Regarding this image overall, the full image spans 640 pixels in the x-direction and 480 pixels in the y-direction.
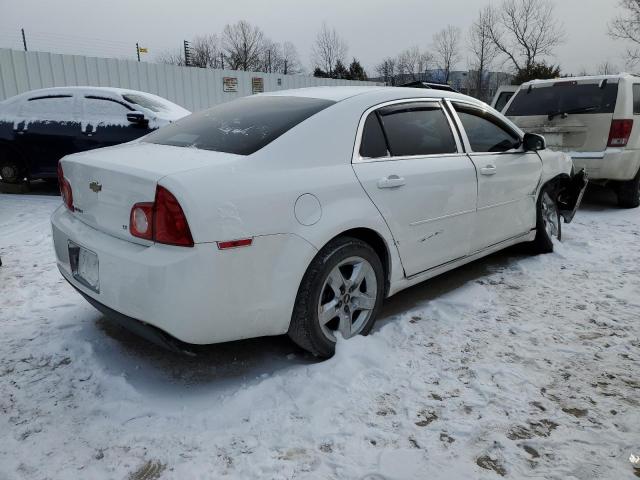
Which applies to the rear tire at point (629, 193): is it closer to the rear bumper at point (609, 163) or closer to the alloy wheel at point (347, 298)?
the rear bumper at point (609, 163)

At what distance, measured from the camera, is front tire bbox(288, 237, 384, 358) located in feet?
8.44

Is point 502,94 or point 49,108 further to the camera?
point 502,94

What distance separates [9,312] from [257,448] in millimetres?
2351

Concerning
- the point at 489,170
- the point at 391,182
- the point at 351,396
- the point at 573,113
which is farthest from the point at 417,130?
the point at 573,113

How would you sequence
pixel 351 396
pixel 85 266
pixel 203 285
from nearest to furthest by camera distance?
pixel 203 285 < pixel 351 396 < pixel 85 266

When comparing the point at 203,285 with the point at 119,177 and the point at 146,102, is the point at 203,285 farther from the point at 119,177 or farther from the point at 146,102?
the point at 146,102

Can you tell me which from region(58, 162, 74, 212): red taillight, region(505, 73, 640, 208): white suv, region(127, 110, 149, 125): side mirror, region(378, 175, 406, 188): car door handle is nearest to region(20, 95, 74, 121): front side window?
region(127, 110, 149, 125): side mirror

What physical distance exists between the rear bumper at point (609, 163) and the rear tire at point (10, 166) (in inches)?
→ 314

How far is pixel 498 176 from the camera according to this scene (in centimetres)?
385

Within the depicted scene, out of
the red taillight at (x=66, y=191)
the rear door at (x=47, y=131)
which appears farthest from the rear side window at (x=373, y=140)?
the rear door at (x=47, y=131)

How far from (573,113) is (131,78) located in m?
10.5

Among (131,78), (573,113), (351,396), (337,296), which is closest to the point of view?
(351,396)

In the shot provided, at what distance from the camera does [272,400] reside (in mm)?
2434

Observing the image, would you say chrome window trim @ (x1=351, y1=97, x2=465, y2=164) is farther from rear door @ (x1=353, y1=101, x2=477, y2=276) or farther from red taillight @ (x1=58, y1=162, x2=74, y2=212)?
red taillight @ (x1=58, y1=162, x2=74, y2=212)
